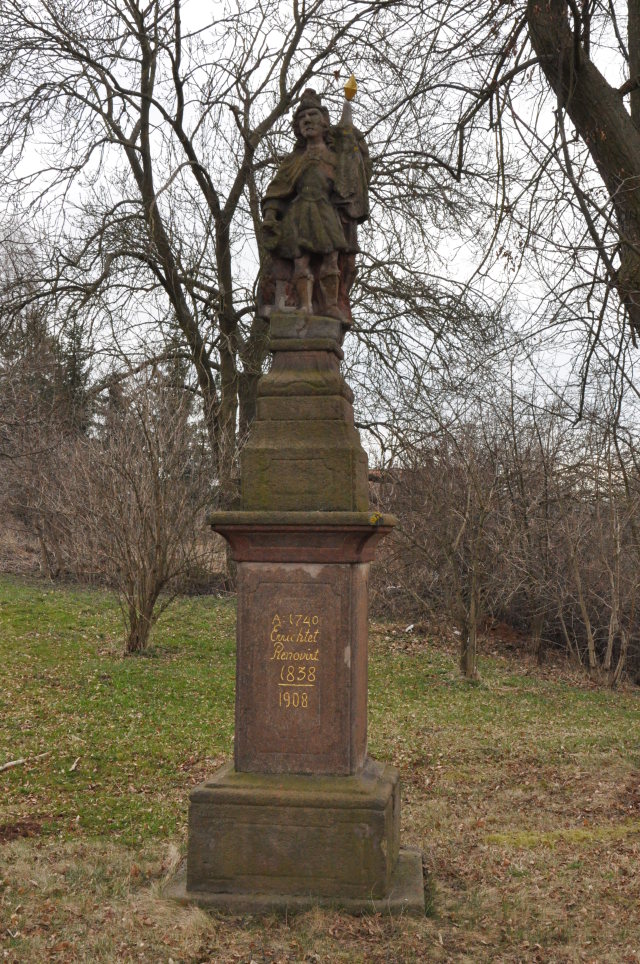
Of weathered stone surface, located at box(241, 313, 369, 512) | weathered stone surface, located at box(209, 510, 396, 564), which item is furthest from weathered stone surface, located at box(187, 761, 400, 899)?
weathered stone surface, located at box(241, 313, 369, 512)

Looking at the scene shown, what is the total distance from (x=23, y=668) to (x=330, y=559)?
28.2 feet

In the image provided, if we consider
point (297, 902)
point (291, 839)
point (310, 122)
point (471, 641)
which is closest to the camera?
point (297, 902)

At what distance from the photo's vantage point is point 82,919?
519 cm

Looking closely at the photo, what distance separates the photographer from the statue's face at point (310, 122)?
614 cm

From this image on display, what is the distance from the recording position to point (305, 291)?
6117 millimetres

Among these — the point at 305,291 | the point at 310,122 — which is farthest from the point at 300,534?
the point at 310,122

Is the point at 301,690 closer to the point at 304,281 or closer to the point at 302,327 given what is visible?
the point at 302,327

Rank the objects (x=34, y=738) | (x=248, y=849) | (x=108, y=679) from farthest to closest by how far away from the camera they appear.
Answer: (x=108, y=679) → (x=34, y=738) → (x=248, y=849)

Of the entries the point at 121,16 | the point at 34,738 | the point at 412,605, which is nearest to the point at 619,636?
the point at 412,605

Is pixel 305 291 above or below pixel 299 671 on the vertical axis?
above

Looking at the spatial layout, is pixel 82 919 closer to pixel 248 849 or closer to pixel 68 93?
pixel 248 849

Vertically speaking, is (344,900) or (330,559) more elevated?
(330,559)

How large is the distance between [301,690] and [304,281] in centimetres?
253

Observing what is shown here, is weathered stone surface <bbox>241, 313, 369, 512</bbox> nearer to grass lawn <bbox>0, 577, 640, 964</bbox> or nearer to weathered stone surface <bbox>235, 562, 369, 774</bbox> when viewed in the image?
weathered stone surface <bbox>235, 562, 369, 774</bbox>
